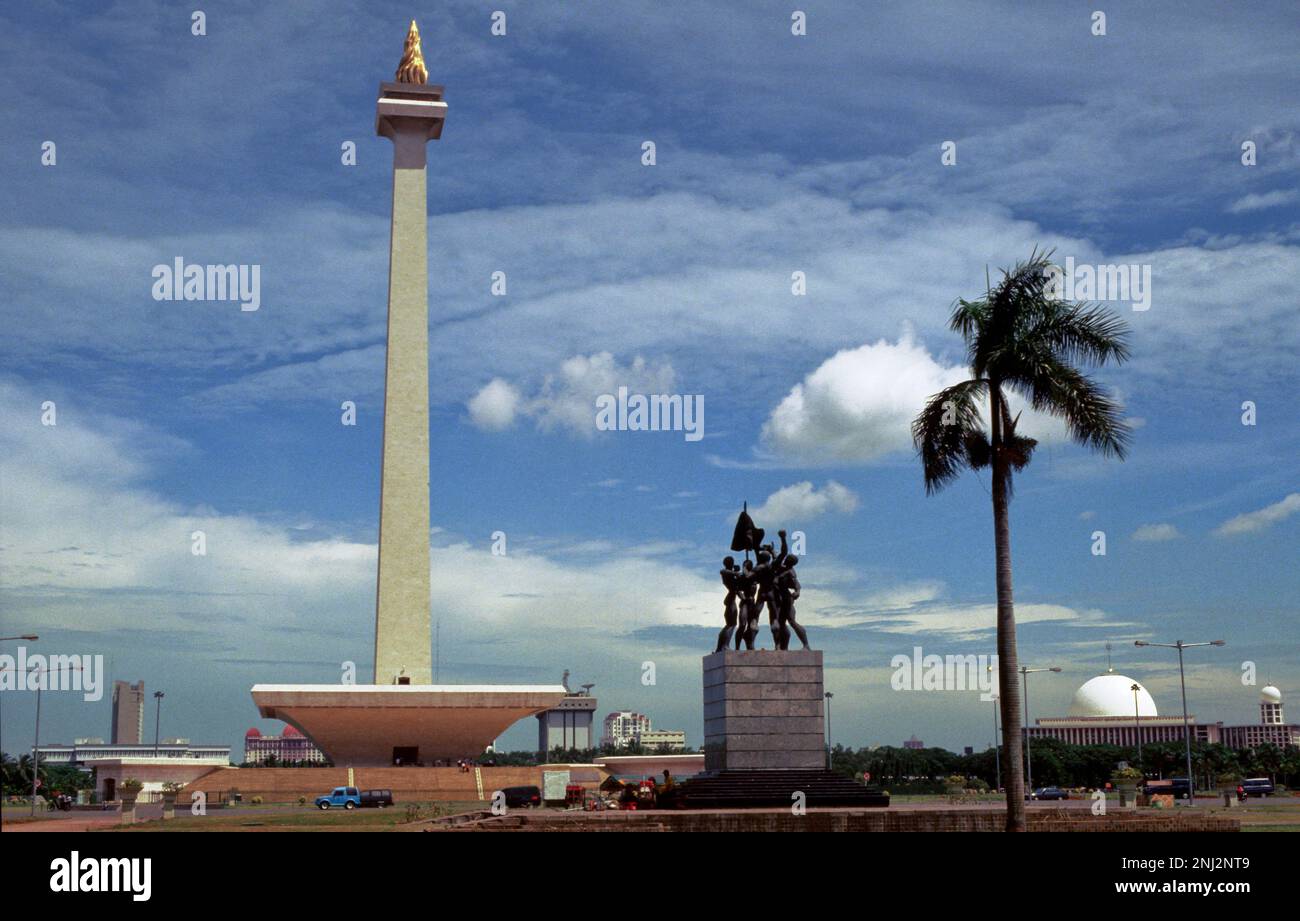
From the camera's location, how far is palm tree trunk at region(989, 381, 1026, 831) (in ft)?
87.9

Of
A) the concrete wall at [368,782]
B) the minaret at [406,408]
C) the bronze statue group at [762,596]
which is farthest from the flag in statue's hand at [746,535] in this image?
the minaret at [406,408]

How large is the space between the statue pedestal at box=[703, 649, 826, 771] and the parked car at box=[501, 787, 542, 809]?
592 inches

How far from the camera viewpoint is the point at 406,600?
72.1 m

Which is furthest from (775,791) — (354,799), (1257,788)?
(1257,788)

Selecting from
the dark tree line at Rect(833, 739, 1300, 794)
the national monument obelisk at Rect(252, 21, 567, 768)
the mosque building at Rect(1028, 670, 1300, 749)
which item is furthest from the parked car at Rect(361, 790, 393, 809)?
the mosque building at Rect(1028, 670, 1300, 749)

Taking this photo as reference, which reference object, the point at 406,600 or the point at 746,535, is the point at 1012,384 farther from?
the point at 406,600

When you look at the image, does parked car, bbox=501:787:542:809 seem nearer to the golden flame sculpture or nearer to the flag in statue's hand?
the flag in statue's hand

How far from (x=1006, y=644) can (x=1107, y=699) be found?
445 feet
